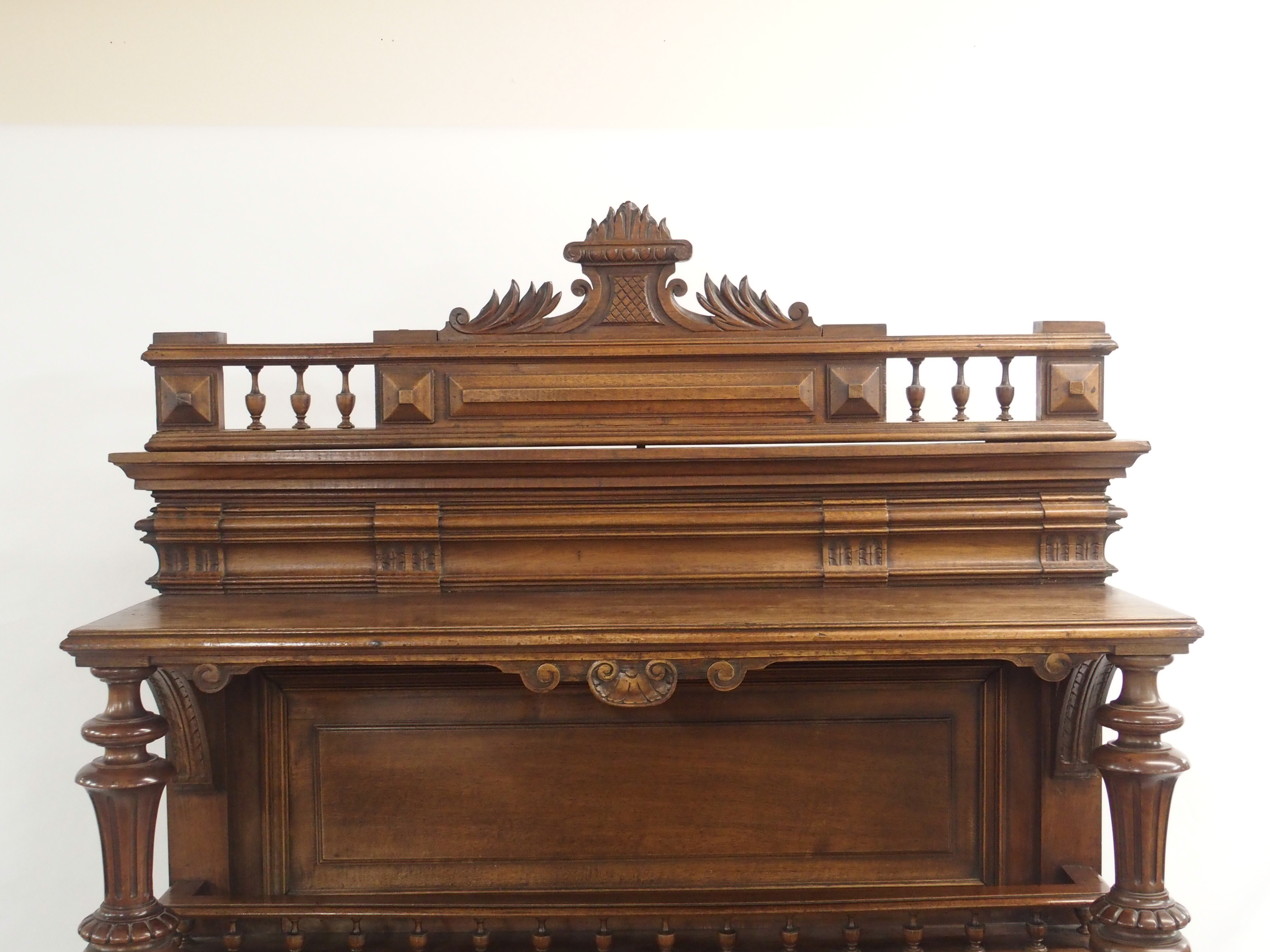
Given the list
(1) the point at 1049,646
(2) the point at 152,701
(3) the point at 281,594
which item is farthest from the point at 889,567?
(2) the point at 152,701

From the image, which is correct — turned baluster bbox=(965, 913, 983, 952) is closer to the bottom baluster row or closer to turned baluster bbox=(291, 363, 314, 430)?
the bottom baluster row

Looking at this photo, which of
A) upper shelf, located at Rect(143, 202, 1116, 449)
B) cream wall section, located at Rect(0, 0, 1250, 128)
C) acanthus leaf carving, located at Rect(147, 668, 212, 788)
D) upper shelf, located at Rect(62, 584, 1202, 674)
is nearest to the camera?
upper shelf, located at Rect(62, 584, 1202, 674)

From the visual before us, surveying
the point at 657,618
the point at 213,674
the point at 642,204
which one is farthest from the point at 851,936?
the point at 642,204

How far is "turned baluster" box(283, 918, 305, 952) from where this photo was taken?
8.20 ft

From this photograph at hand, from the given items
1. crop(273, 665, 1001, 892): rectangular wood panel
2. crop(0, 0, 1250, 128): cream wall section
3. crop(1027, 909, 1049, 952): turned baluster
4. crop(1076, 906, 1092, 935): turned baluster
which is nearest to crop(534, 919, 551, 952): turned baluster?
crop(273, 665, 1001, 892): rectangular wood panel

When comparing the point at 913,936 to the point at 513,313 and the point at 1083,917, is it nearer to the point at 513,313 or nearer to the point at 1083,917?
the point at 1083,917

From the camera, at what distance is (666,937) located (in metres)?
2.48

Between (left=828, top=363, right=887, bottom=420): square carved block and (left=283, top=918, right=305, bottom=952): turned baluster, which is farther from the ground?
(left=828, top=363, right=887, bottom=420): square carved block

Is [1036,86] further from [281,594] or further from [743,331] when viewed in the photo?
[281,594]

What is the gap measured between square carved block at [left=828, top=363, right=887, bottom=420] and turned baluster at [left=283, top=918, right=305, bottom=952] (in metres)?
1.64

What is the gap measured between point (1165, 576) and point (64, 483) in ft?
9.73

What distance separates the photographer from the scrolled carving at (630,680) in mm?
2129

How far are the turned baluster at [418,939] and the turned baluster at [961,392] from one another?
162cm

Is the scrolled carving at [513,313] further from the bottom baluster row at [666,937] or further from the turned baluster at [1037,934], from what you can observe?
the turned baluster at [1037,934]
